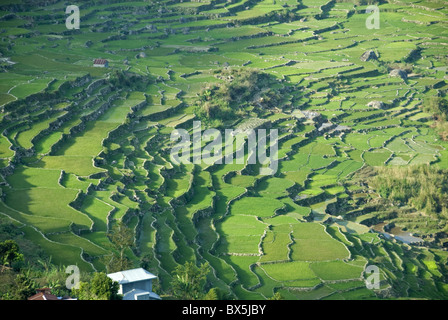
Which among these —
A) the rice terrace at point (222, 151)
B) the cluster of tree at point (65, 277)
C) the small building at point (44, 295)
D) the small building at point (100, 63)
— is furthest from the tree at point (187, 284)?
the small building at point (100, 63)

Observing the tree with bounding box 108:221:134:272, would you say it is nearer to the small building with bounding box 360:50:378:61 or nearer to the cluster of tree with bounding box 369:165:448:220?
the cluster of tree with bounding box 369:165:448:220

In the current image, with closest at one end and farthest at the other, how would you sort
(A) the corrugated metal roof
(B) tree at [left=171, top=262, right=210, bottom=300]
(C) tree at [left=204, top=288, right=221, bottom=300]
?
(C) tree at [left=204, top=288, right=221, bottom=300], (A) the corrugated metal roof, (B) tree at [left=171, top=262, right=210, bottom=300]

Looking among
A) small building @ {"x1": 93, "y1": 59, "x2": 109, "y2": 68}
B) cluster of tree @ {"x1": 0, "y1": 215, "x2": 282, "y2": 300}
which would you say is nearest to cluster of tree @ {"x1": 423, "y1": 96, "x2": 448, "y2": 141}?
small building @ {"x1": 93, "y1": 59, "x2": 109, "y2": 68}

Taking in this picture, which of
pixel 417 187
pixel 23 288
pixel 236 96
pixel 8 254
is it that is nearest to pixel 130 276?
pixel 23 288

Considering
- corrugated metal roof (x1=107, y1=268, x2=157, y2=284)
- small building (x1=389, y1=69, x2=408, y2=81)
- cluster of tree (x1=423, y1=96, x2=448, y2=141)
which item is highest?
corrugated metal roof (x1=107, y1=268, x2=157, y2=284)

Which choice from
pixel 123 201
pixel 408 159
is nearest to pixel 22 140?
pixel 123 201

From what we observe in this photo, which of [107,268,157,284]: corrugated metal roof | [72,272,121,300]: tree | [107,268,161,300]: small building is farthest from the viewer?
[107,268,157,284]: corrugated metal roof

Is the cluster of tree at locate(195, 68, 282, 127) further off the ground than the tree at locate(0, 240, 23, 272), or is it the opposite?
the tree at locate(0, 240, 23, 272)

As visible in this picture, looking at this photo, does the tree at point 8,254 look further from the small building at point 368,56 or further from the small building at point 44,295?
the small building at point 368,56
